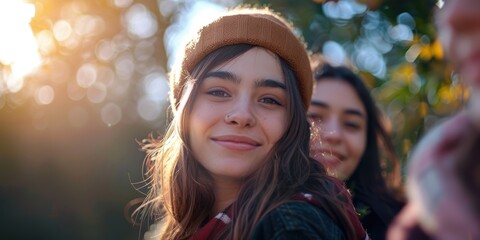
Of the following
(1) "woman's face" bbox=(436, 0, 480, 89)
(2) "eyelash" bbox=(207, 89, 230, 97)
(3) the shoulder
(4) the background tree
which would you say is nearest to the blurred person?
(1) "woman's face" bbox=(436, 0, 480, 89)

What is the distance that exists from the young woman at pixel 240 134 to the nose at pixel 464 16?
1157 mm

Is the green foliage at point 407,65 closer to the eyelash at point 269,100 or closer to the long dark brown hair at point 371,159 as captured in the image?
the long dark brown hair at point 371,159

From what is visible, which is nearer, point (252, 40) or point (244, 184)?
point (244, 184)

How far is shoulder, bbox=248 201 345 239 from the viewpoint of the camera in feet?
5.46

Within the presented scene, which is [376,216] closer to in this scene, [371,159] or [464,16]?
[371,159]

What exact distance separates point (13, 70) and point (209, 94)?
7681 mm

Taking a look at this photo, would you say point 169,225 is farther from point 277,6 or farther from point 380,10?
point 277,6

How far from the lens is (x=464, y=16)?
74cm

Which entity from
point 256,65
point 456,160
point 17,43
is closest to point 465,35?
point 456,160

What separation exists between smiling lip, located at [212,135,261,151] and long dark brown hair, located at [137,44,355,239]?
0.06 m

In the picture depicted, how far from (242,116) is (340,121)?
54.8 inches

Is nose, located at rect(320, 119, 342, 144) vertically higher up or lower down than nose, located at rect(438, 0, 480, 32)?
lower down

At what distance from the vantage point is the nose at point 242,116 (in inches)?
87.0

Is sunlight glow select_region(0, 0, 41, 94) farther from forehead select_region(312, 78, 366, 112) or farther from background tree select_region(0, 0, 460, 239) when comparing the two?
forehead select_region(312, 78, 366, 112)
